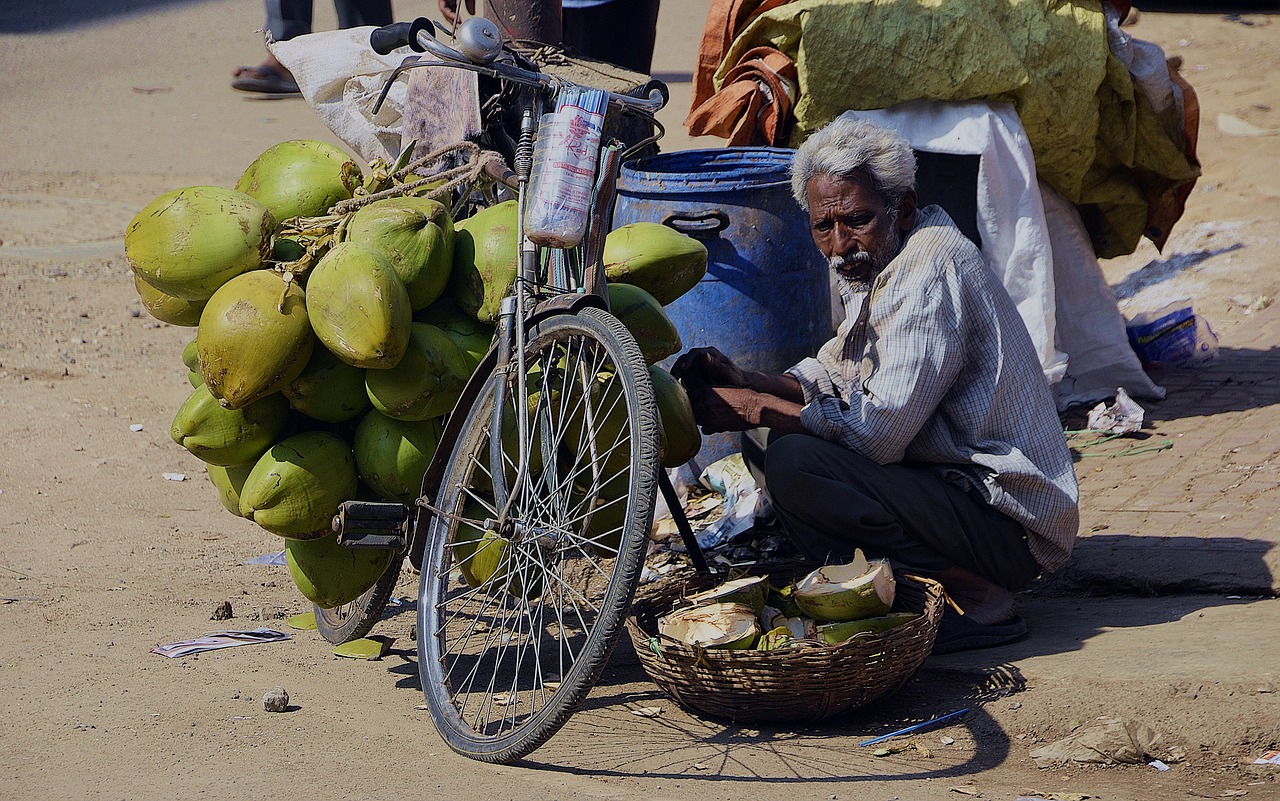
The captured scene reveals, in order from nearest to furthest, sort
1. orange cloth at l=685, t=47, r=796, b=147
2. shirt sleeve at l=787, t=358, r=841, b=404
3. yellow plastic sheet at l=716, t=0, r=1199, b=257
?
1. shirt sleeve at l=787, t=358, r=841, b=404
2. yellow plastic sheet at l=716, t=0, r=1199, b=257
3. orange cloth at l=685, t=47, r=796, b=147

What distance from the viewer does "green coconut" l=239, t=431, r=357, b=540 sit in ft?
9.09

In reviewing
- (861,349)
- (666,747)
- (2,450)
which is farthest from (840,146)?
(2,450)

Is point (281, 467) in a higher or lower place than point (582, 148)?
lower

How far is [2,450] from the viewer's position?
467 centimetres

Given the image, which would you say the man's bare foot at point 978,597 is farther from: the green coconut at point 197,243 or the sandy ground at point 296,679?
the green coconut at point 197,243

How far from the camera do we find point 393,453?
113 inches

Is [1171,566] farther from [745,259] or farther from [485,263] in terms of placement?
[485,263]

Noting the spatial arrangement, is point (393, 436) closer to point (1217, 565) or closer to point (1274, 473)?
point (1217, 565)

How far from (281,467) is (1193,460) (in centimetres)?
317

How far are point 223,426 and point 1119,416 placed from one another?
342 centimetres

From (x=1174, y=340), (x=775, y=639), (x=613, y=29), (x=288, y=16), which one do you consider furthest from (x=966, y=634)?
(x=288, y=16)

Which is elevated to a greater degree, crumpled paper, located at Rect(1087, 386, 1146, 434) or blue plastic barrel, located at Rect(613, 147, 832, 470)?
blue plastic barrel, located at Rect(613, 147, 832, 470)

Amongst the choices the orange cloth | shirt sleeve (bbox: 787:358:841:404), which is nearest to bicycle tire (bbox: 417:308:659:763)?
shirt sleeve (bbox: 787:358:841:404)

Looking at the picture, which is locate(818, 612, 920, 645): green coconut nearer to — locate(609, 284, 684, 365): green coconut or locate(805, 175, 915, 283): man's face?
locate(609, 284, 684, 365): green coconut
